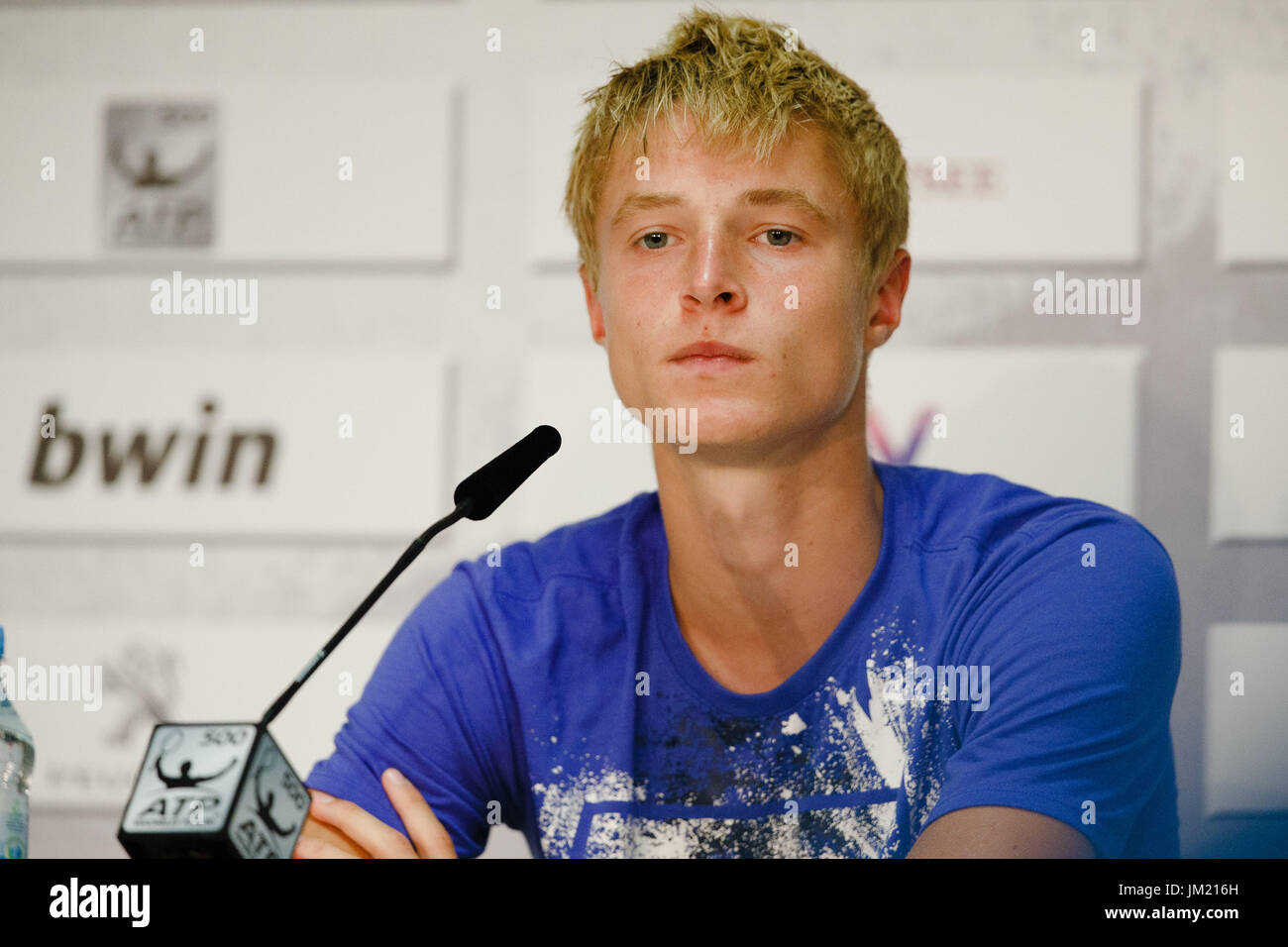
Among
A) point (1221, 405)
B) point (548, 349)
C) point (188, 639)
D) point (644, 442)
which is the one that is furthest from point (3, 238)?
point (1221, 405)

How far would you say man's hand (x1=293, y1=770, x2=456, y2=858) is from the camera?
99 centimetres

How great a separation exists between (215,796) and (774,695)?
1.81 ft

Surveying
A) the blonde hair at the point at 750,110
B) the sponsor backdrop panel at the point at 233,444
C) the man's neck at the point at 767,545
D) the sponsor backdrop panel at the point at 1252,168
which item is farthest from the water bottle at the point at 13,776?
the sponsor backdrop panel at the point at 1252,168

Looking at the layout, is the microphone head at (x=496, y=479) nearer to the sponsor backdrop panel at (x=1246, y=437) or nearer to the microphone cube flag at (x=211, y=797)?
the microphone cube flag at (x=211, y=797)

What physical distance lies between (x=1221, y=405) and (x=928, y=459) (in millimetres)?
330

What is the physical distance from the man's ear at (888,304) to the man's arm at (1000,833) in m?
0.52

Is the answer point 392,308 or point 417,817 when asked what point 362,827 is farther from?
point 392,308

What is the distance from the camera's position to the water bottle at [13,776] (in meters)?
1.06

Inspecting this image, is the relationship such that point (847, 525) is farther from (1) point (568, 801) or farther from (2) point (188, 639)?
(2) point (188, 639)

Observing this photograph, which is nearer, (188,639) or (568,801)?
(568,801)

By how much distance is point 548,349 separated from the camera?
1.36 m

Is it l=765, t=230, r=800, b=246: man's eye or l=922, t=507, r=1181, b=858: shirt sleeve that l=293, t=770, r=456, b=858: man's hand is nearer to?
l=922, t=507, r=1181, b=858: shirt sleeve

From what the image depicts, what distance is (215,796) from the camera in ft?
2.38
